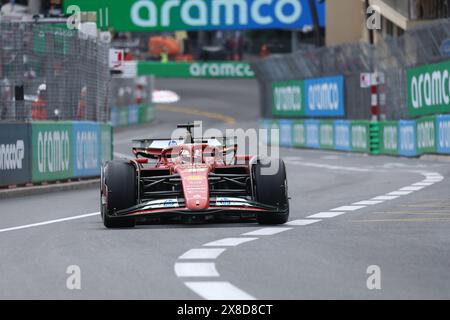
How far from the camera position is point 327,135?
4584 cm

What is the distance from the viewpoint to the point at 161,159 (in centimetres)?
1672

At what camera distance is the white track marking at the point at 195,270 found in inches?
418

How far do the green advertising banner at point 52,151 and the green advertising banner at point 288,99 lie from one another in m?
24.6

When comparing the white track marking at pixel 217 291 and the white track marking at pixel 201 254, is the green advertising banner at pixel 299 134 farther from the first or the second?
the white track marking at pixel 217 291

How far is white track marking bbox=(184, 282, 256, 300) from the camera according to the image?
30.1 ft

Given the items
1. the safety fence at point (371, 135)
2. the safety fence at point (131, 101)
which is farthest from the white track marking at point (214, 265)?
the safety fence at point (131, 101)

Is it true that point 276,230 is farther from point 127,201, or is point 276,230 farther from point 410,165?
point 410,165

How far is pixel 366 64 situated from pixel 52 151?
1871 cm

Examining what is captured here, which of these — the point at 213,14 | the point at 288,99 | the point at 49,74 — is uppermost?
the point at 213,14

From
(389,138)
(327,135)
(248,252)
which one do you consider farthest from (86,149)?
(327,135)

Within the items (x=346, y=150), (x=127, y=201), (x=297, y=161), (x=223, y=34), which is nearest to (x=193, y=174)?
(x=127, y=201)

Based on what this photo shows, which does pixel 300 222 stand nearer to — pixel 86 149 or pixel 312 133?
pixel 86 149

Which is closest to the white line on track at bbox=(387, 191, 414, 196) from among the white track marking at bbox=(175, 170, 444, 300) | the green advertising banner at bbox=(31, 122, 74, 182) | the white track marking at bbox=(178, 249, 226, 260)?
the white track marking at bbox=(175, 170, 444, 300)

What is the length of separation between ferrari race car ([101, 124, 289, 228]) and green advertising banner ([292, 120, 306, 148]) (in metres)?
33.1
